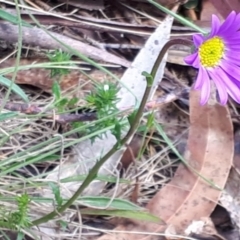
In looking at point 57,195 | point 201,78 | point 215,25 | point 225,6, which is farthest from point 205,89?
point 225,6

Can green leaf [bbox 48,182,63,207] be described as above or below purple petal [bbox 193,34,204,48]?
below

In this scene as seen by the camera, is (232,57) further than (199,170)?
No

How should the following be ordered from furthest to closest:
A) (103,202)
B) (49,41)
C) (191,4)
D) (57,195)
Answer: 1. (191,4)
2. (49,41)
3. (103,202)
4. (57,195)

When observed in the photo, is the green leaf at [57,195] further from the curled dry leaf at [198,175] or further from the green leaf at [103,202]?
the curled dry leaf at [198,175]

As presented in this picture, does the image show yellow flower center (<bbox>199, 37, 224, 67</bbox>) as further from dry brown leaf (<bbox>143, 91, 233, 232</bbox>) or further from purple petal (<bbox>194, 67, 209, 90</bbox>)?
dry brown leaf (<bbox>143, 91, 233, 232</bbox>)

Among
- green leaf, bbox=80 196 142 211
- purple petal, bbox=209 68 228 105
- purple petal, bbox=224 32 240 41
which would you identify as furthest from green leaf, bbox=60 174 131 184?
purple petal, bbox=224 32 240 41

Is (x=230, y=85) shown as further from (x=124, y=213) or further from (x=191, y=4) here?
(x=191, y=4)

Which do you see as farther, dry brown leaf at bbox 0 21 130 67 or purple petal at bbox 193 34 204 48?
dry brown leaf at bbox 0 21 130 67
